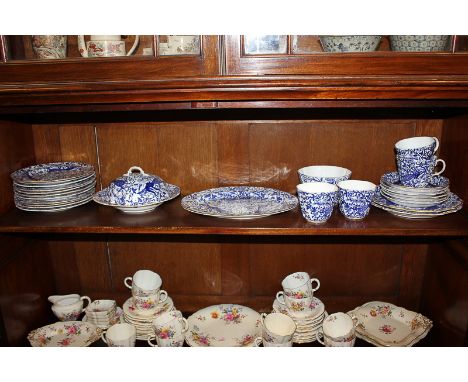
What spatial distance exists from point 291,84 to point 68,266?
33.9 inches

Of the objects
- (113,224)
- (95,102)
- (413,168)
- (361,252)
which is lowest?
(361,252)

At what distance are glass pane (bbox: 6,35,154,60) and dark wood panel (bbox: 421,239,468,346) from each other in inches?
33.5

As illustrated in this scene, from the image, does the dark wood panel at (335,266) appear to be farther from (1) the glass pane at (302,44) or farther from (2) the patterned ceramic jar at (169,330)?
(1) the glass pane at (302,44)

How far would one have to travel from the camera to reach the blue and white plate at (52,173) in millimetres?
972

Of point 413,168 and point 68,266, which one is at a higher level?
point 413,168

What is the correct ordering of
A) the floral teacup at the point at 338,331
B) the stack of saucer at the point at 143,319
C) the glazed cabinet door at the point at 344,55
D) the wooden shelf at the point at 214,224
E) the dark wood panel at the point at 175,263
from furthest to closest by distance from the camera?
the dark wood panel at the point at 175,263 → the stack of saucer at the point at 143,319 → the floral teacup at the point at 338,331 → the wooden shelf at the point at 214,224 → the glazed cabinet door at the point at 344,55

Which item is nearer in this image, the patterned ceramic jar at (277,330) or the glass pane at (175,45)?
the glass pane at (175,45)

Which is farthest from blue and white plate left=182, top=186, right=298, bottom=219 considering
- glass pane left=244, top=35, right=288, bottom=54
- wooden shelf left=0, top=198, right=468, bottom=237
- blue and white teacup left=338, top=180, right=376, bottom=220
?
glass pane left=244, top=35, right=288, bottom=54

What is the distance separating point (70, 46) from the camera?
0.83m

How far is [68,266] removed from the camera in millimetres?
1233

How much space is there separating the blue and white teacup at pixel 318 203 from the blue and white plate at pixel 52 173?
1.73 feet

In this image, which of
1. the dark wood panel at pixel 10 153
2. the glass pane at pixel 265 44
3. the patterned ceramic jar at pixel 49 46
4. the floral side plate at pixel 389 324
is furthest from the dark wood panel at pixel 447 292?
the dark wood panel at pixel 10 153
